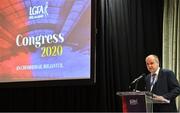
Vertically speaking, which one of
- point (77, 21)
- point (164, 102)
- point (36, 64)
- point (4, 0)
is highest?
point (4, 0)

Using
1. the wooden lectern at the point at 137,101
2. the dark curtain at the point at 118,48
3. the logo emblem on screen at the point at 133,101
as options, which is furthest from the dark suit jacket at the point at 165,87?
the dark curtain at the point at 118,48

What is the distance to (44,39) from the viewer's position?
17.9 feet

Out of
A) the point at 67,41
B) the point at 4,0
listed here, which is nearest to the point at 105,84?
the point at 67,41

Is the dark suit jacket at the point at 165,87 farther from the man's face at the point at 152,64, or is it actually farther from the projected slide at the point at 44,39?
the projected slide at the point at 44,39

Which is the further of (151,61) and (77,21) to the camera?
(77,21)

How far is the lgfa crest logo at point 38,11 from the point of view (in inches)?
217

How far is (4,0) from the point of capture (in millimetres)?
5941

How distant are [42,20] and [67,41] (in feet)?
1.79

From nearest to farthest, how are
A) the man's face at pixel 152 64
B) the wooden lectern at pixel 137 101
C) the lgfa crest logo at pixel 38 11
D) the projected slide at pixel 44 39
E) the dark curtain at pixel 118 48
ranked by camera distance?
1. the wooden lectern at pixel 137 101
2. the man's face at pixel 152 64
3. the projected slide at pixel 44 39
4. the dark curtain at pixel 118 48
5. the lgfa crest logo at pixel 38 11

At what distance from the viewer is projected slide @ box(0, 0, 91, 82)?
5.18 m

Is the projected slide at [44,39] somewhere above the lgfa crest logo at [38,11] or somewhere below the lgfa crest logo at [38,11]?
below

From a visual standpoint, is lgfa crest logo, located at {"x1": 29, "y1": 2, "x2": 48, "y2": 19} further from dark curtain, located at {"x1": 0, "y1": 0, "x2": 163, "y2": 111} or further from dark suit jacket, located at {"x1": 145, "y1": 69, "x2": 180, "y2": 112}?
dark suit jacket, located at {"x1": 145, "y1": 69, "x2": 180, "y2": 112}

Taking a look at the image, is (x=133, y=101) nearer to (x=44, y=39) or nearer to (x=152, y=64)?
(x=152, y=64)

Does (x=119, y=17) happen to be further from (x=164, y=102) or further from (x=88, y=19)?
(x=164, y=102)
